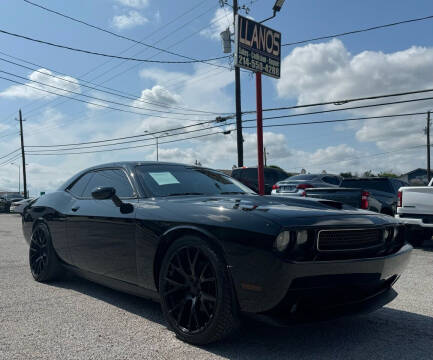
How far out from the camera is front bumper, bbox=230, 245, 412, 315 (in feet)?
8.26

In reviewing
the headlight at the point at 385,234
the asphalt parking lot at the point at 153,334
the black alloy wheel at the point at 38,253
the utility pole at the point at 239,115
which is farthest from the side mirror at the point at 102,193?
the utility pole at the point at 239,115

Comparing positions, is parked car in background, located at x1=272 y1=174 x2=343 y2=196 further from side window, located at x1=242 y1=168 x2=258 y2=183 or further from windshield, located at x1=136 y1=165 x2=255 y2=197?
windshield, located at x1=136 y1=165 x2=255 y2=197

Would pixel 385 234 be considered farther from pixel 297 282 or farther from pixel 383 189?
pixel 383 189

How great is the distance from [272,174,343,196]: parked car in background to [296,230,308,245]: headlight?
850cm

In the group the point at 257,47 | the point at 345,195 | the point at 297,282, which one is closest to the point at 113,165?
the point at 297,282

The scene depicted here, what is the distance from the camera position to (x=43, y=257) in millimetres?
4930

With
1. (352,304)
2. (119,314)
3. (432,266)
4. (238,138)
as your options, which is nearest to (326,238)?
(352,304)

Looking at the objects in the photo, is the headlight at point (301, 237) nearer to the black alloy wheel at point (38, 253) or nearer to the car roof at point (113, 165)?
the car roof at point (113, 165)

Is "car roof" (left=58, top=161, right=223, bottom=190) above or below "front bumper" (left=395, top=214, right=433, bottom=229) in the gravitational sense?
above

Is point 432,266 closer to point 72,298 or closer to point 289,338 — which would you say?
point 289,338

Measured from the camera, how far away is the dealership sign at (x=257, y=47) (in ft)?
44.0

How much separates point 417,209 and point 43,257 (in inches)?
254

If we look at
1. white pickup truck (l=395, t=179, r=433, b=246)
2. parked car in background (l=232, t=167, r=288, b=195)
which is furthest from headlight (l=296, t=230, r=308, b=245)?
parked car in background (l=232, t=167, r=288, b=195)

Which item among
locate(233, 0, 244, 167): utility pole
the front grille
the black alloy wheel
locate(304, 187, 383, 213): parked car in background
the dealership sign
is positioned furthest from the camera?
locate(233, 0, 244, 167): utility pole
